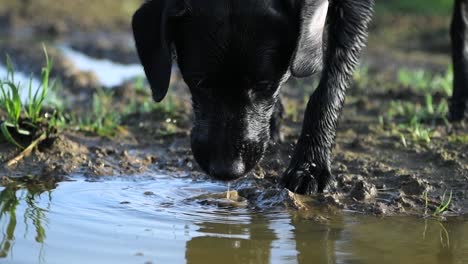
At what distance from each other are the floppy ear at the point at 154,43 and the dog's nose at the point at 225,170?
1.74ft

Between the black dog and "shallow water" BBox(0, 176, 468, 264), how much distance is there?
0.32 metres

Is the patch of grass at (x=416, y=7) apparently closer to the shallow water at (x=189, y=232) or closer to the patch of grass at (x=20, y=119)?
the patch of grass at (x=20, y=119)

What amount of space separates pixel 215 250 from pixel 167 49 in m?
1.14

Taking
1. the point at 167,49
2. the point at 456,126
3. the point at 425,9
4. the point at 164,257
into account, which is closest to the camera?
the point at 164,257

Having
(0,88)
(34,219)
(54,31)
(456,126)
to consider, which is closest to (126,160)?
(0,88)

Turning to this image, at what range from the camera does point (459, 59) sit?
22.1 feet

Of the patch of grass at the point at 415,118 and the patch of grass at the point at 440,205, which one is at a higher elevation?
the patch of grass at the point at 415,118

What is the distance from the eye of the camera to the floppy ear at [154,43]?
4523 millimetres

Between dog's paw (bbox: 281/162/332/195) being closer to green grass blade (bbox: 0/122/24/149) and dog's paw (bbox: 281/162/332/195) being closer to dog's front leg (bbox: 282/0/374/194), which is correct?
dog's front leg (bbox: 282/0/374/194)

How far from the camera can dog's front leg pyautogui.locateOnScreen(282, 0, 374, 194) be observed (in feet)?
16.1

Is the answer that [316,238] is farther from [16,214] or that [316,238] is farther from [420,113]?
[420,113]

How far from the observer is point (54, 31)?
1238 centimetres

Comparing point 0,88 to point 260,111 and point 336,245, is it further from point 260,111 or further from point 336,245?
point 336,245

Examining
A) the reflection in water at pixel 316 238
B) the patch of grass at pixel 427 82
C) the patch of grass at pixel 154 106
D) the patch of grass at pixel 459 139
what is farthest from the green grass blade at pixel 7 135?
the patch of grass at pixel 427 82
